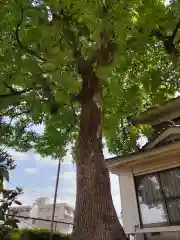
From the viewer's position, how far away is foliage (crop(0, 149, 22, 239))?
239 centimetres

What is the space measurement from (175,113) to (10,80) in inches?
239

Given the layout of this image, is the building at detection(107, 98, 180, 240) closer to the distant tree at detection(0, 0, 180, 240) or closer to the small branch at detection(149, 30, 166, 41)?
the distant tree at detection(0, 0, 180, 240)

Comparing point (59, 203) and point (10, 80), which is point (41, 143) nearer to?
point (10, 80)

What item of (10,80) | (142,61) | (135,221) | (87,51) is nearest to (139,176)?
(135,221)

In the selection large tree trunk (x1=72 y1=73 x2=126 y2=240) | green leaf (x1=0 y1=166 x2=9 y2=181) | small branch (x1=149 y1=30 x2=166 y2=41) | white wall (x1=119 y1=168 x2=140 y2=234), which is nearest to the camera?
green leaf (x1=0 y1=166 x2=9 y2=181)

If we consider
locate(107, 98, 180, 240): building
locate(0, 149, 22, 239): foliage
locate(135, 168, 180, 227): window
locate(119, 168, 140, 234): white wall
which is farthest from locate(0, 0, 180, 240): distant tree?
locate(135, 168, 180, 227): window

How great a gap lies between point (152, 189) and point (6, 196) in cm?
458

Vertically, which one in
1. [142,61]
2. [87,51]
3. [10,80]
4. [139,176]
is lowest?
[139,176]

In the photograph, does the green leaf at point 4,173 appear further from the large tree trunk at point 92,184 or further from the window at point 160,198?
the window at point 160,198

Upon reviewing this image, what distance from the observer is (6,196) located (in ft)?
8.41

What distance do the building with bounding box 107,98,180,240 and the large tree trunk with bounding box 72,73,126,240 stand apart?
204 cm

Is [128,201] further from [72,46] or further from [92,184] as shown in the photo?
[72,46]

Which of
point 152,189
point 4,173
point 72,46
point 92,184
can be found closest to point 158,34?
point 72,46

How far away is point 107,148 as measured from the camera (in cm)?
832
